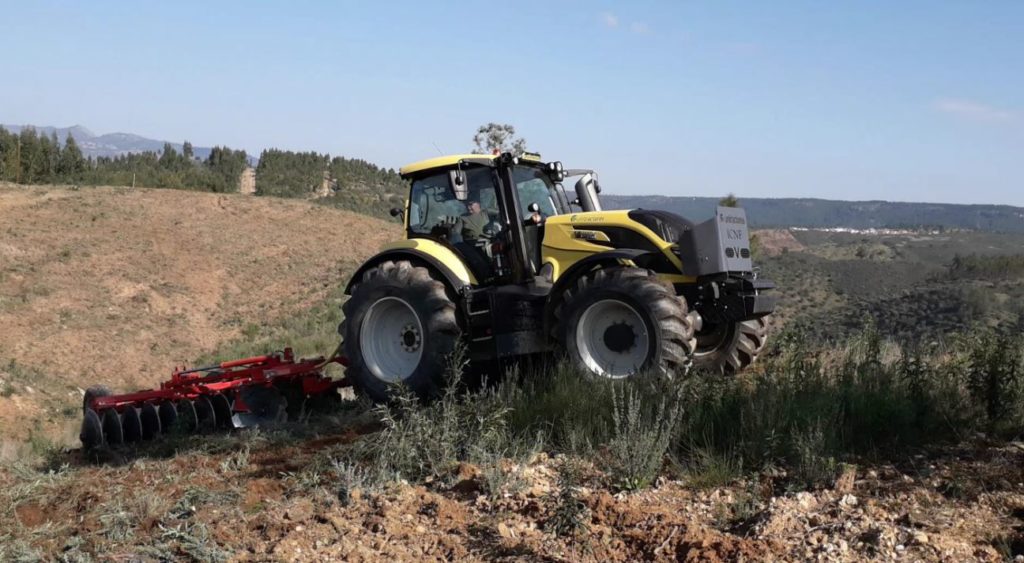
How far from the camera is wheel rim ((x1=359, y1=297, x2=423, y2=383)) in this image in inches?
332

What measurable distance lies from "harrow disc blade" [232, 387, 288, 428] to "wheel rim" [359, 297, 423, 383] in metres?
0.99

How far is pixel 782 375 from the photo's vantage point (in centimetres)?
677

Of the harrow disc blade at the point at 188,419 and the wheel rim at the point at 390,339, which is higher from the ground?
the wheel rim at the point at 390,339

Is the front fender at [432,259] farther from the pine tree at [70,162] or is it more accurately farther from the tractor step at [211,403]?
the pine tree at [70,162]

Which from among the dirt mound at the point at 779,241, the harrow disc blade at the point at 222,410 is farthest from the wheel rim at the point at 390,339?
the dirt mound at the point at 779,241

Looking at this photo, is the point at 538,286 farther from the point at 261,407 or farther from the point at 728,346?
the point at 261,407

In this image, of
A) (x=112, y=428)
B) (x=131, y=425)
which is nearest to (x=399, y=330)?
(x=131, y=425)

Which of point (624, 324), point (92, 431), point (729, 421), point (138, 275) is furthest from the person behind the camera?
point (138, 275)

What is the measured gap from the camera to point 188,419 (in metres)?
8.49

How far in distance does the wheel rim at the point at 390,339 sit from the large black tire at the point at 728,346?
263 centimetres

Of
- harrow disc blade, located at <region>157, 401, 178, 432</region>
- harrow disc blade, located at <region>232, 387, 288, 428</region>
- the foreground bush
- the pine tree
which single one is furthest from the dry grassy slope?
the foreground bush

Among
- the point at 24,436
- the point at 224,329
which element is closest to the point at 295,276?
the point at 224,329

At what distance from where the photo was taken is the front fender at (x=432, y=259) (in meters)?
8.28

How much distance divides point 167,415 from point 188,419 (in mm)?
394
